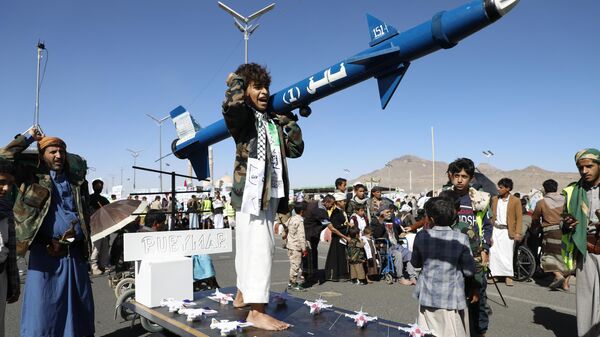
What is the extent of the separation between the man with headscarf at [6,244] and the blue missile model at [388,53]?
3.57 meters

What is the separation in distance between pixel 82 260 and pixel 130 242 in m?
0.75

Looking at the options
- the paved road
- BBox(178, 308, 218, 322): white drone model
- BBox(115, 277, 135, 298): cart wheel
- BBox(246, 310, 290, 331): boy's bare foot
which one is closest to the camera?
BBox(246, 310, 290, 331): boy's bare foot

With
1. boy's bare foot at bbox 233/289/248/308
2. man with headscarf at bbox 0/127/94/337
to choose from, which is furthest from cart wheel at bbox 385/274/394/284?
man with headscarf at bbox 0/127/94/337

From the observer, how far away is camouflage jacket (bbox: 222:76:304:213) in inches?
129

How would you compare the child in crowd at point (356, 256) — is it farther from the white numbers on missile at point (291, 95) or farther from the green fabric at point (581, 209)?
the green fabric at point (581, 209)

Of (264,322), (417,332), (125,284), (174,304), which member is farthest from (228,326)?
(125,284)

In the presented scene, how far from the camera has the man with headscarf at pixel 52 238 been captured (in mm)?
3561

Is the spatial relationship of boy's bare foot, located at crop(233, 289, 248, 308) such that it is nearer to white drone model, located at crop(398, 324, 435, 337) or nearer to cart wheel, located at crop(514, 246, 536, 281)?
white drone model, located at crop(398, 324, 435, 337)

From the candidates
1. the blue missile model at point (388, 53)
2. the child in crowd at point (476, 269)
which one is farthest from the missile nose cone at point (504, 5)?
the child in crowd at point (476, 269)

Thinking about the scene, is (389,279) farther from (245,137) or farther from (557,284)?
(245,137)

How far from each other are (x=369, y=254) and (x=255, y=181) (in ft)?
18.0

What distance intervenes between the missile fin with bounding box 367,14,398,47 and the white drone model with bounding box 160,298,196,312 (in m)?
4.34

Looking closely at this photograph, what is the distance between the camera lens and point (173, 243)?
4945 mm

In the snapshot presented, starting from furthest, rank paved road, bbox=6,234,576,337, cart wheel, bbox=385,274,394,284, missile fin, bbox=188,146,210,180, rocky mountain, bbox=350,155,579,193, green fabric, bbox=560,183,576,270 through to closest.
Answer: rocky mountain, bbox=350,155,579,193 → cart wheel, bbox=385,274,394,284 → missile fin, bbox=188,146,210,180 → paved road, bbox=6,234,576,337 → green fabric, bbox=560,183,576,270
